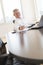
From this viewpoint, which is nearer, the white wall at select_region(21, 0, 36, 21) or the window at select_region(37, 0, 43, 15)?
the window at select_region(37, 0, 43, 15)

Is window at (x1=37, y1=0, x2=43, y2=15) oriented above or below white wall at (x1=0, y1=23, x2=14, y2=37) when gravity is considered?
above

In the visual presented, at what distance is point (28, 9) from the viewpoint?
18.9 feet

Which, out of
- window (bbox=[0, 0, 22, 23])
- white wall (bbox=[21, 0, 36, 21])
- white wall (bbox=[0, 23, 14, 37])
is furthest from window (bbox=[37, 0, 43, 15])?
white wall (bbox=[0, 23, 14, 37])

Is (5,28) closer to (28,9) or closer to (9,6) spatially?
(9,6)

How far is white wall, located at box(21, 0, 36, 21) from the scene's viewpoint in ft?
18.6

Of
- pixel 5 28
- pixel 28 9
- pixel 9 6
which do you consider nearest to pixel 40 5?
pixel 28 9

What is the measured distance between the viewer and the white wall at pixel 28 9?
223 inches

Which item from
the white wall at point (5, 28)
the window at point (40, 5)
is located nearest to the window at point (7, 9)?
the white wall at point (5, 28)

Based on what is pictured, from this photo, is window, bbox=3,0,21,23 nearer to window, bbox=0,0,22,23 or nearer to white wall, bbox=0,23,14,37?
window, bbox=0,0,22,23

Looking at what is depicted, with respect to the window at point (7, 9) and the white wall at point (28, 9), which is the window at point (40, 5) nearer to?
the white wall at point (28, 9)

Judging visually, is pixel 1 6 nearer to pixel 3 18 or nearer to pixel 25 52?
pixel 3 18

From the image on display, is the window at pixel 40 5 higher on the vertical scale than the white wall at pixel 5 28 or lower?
higher

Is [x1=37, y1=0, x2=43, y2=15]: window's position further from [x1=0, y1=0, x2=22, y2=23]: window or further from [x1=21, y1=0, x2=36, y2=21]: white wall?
[x1=0, y1=0, x2=22, y2=23]: window

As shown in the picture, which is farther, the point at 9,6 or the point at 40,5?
the point at 9,6
